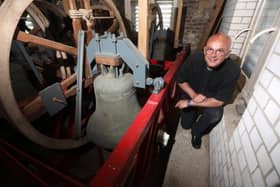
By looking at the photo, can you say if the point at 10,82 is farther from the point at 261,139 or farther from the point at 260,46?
the point at 260,46

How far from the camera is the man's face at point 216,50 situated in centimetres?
111

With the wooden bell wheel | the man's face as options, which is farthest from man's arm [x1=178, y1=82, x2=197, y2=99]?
the wooden bell wheel

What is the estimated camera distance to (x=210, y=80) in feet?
4.51

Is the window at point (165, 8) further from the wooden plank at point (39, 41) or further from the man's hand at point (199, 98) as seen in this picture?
the man's hand at point (199, 98)

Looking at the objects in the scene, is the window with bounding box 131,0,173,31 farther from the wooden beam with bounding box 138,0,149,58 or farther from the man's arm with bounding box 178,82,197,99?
the wooden beam with bounding box 138,0,149,58

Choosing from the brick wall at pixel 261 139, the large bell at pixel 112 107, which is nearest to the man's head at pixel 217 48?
the brick wall at pixel 261 139

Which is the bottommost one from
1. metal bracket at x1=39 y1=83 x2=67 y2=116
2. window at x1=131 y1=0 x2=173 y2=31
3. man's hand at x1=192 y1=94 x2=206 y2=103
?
man's hand at x1=192 y1=94 x2=206 y2=103

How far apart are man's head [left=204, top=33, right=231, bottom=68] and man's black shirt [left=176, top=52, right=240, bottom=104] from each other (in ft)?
0.38

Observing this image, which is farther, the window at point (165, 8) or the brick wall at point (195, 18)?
the window at point (165, 8)

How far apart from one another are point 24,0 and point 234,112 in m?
1.65

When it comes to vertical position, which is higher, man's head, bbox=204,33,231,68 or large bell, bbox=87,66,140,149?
man's head, bbox=204,33,231,68

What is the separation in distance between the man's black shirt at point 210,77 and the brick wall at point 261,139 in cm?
47

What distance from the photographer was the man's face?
111 cm

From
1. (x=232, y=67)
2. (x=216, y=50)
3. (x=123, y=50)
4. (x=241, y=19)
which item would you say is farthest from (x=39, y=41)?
(x=241, y=19)
